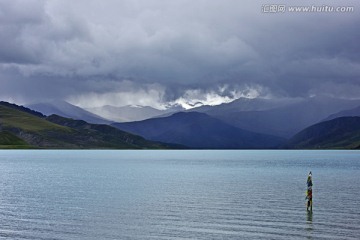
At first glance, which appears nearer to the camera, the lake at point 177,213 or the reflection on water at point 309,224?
the reflection on water at point 309,224

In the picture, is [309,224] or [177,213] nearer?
[309,224]

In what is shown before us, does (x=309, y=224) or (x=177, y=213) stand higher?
(x=309, y=224)

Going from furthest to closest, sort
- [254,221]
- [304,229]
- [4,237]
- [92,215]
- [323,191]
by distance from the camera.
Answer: [323,191] < [92,215] < [254,221] < [304,229] < [4,237]

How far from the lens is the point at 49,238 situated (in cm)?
5400

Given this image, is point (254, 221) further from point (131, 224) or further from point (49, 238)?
point (49, 238)

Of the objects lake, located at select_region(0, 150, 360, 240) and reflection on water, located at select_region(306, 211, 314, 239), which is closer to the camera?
reflection on water, located at select_region(306, 211, 314, 239)

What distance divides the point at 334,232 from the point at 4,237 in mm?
37818

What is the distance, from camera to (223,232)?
56.6 metres

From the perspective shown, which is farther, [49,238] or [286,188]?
[286,188]

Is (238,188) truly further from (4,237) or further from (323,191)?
(4,237)

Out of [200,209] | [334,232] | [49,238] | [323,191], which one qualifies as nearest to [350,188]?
[323,191]

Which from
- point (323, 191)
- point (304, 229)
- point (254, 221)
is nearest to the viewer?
point (304, 229)

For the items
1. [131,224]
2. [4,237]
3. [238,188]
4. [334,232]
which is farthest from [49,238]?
[238,188]

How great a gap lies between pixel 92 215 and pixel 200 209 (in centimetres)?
1667
